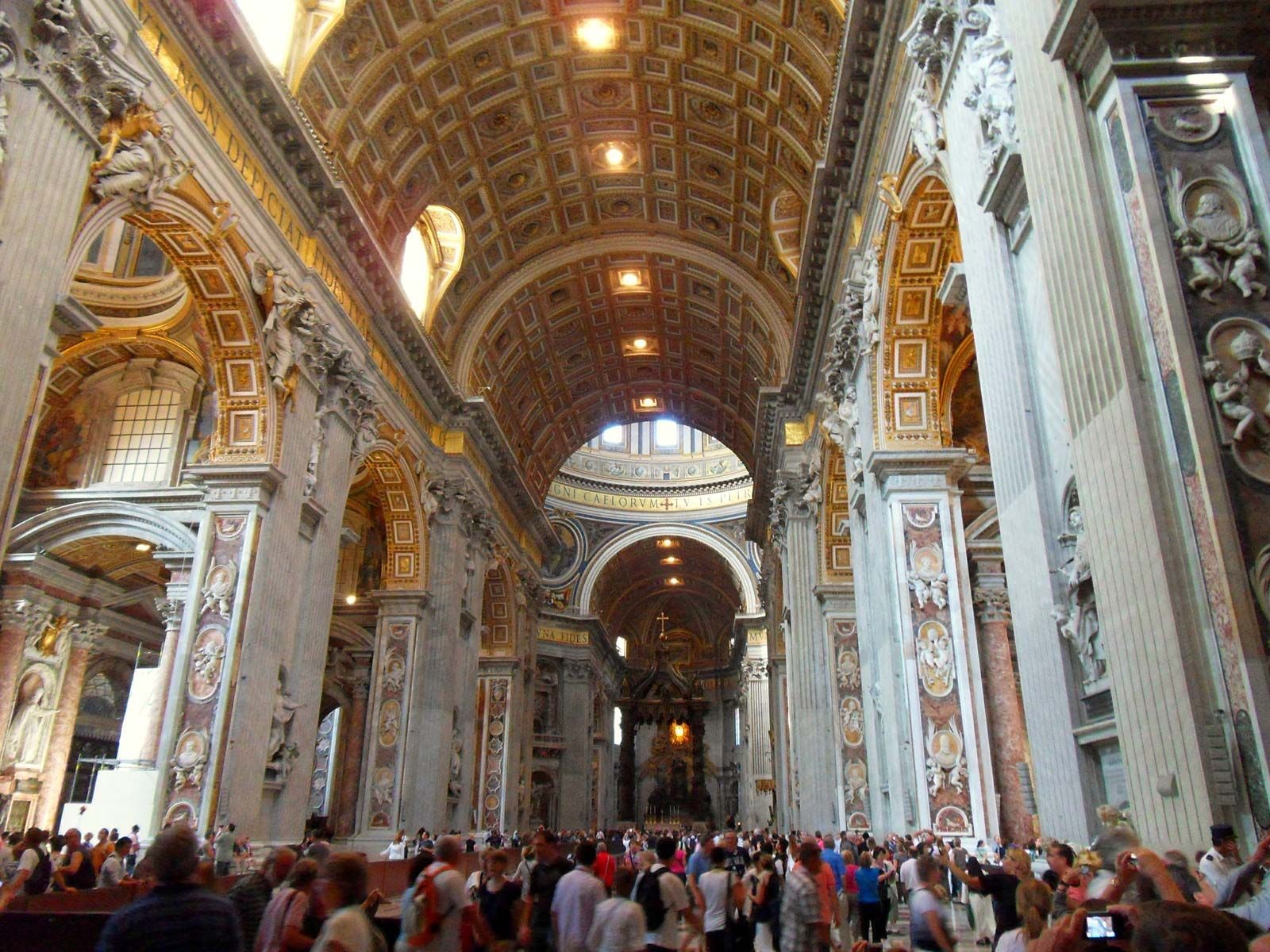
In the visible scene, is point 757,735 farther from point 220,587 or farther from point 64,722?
point 220,587

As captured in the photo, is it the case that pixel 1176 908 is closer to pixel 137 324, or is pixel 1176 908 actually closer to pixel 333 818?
pixel 137 324

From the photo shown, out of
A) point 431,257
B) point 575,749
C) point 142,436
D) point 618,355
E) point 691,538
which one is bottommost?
point 575,749

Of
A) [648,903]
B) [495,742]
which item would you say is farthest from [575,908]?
[495,742]

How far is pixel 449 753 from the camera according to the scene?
20094mm

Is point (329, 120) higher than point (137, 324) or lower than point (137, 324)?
higher

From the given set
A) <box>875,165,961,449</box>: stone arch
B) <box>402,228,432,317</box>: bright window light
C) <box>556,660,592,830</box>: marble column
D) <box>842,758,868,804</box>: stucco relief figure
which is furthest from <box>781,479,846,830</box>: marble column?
<box>556,660,592,830</box>: marble column

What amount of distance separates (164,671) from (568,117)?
12.9m

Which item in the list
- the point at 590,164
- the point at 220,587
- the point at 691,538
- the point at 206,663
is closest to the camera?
the point at 206,663

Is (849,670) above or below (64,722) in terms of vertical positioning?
above

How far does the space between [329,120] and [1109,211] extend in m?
13.3

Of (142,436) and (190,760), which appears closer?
(190,760)

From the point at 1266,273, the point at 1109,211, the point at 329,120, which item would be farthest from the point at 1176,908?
the point at 329,120

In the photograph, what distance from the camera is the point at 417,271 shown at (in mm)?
20234

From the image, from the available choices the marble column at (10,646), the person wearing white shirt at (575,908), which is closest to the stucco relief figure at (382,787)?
the marble column at (10,646)
